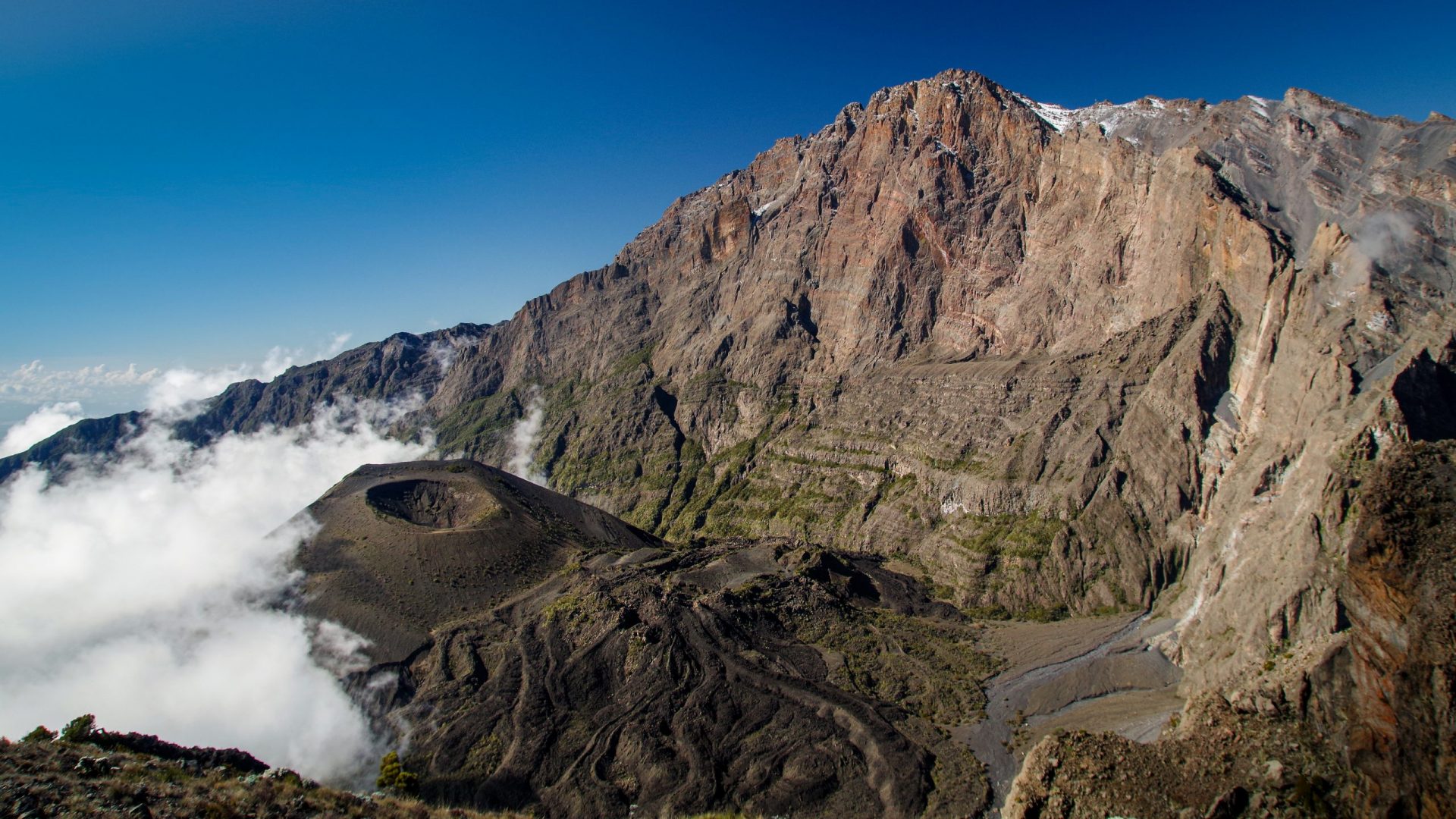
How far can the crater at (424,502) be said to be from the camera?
115312 mm

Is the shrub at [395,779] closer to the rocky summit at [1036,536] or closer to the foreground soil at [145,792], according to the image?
the rocky summit at [1036,536]

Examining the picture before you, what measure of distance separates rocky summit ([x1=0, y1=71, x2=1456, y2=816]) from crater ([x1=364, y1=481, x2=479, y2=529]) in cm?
102

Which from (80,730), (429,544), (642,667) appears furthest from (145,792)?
(429,544)

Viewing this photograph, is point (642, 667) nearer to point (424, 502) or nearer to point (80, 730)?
point (80, 730)

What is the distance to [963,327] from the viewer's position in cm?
15725

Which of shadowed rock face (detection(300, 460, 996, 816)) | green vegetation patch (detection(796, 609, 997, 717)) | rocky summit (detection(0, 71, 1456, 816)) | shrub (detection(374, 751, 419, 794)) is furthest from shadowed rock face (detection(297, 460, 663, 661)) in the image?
green vegetation patch (detection(796, 609, 997, 717))

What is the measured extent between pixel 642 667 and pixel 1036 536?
62.1 m

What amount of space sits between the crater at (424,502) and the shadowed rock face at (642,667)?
648 mm

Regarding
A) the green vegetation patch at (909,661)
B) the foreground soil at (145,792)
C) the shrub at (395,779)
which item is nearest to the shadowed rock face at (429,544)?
the shrub at (395,779)

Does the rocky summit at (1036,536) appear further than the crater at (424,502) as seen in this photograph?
No

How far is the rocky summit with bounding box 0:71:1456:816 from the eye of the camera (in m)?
23.7

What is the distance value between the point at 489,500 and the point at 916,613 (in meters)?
70.0

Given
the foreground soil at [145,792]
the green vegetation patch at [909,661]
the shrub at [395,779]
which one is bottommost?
the green vegetation patch at [909,661]

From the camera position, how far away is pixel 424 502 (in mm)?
120500
